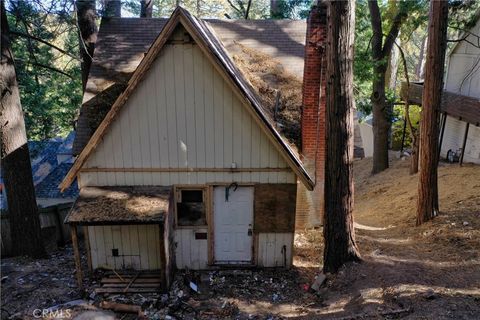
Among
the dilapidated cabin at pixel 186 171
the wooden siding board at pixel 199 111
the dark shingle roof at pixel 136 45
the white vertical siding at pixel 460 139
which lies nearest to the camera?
the dilapidated cabin at pixel 186 171

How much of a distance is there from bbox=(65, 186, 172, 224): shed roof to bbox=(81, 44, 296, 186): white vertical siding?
0.84 feet

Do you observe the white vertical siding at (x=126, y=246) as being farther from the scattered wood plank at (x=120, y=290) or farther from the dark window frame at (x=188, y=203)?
the scattered wood plank at (x=120, y=290)

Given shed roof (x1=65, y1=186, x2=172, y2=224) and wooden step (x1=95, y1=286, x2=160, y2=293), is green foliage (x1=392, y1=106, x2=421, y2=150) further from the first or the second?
wooden step (x1=95, y1=286, x2=160, y2=293)

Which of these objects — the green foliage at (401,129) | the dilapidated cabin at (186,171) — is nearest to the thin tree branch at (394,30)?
the green foliage at (401,129)

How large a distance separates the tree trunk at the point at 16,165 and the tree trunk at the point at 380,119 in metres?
13.5

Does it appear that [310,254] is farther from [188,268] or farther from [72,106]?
[72,106]

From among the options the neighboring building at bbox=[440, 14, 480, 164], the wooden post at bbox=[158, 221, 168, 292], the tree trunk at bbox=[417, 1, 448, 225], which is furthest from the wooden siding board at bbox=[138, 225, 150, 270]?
the neighboring building at bbox=[440, 14, 480, 164]

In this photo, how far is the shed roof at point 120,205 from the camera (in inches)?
316

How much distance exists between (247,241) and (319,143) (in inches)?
130

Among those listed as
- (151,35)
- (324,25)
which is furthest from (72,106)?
(324,25)

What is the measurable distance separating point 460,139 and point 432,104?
9.47m

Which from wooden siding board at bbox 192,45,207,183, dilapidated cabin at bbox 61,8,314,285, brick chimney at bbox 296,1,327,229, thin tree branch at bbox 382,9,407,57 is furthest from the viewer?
thin tree branch at bbox 382,9,407,57

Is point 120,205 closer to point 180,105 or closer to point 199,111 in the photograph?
point 180,105

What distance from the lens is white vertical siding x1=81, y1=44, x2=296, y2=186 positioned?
8453 mm
